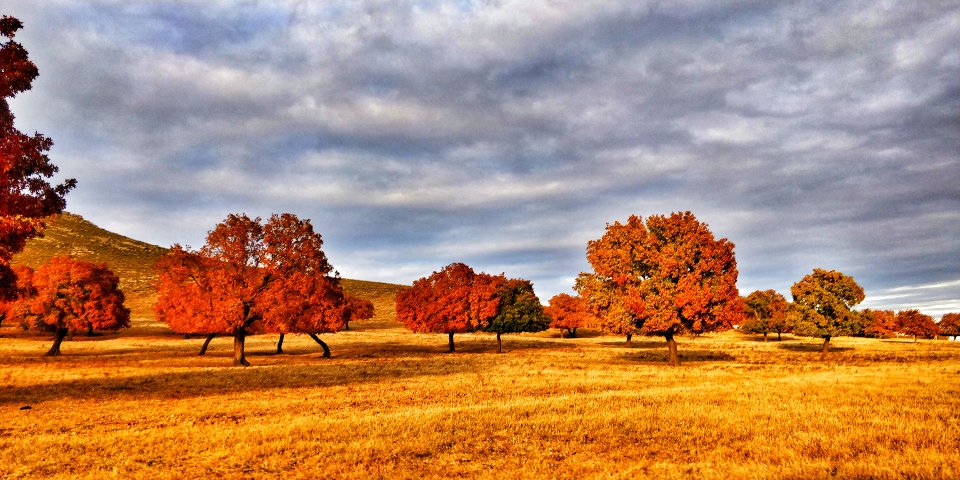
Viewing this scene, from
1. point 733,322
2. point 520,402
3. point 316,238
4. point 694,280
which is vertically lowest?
point 520,402

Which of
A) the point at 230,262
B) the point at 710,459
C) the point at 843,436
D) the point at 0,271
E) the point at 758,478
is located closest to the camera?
the point at 758,478

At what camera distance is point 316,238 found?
49188 millimetres

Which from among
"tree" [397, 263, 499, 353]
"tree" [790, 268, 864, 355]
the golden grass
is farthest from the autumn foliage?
the golden grass

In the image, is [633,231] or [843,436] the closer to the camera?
[843,436]

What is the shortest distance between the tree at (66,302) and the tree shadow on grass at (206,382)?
89.0ft

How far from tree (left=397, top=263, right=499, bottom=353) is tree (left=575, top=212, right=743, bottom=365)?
1173 inches

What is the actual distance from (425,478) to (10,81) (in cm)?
2318

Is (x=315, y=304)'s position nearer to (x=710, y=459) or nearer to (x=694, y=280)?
(x=694, y=280)

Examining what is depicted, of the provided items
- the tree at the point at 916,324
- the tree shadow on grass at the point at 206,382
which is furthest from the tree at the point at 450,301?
the tree at the point at 916,324

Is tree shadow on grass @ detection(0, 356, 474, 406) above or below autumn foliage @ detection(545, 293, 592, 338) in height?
below

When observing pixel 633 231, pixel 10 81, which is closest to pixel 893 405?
pixel 633 231

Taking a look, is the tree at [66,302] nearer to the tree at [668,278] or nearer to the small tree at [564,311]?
the tree at [668,278]

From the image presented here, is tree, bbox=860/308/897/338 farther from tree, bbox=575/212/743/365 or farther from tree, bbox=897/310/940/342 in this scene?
tree, bbox=575/212/743/365

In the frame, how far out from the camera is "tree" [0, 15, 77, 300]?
20.3 meters
